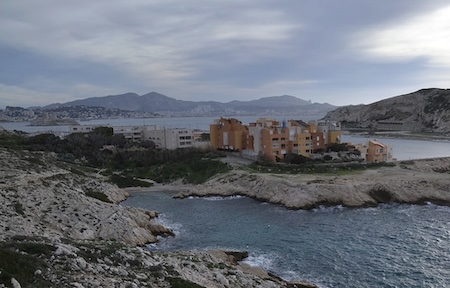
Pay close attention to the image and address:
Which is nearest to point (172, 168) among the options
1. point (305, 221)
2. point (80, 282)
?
point (305, 221)

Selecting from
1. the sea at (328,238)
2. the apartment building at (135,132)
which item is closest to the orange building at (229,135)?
the apartment building at (135,132)

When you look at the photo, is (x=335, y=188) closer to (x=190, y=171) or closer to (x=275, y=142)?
(x=275, y=142)

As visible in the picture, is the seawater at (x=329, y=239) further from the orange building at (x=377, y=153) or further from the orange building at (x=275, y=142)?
the orange building at (x=377, y=153)

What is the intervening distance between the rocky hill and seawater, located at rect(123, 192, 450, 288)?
111859 millimetres

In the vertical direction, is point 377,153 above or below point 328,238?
above

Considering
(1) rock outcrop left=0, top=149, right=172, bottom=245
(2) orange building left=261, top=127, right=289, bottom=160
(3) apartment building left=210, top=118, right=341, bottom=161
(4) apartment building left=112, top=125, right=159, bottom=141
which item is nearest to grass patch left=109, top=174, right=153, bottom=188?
(1) rock outcrop left=0, top=149, right=172, bottom=245

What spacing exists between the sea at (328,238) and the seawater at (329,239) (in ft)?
0.17

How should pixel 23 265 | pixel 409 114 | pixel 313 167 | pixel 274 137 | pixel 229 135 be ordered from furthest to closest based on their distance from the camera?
pixel 409 114, pixel 229 135, pixel 274 137, pixel 313 167, pixel 23 265

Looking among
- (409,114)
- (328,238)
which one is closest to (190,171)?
(328,238)

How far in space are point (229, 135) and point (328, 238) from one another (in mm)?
40235

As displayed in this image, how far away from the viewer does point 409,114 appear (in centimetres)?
15800

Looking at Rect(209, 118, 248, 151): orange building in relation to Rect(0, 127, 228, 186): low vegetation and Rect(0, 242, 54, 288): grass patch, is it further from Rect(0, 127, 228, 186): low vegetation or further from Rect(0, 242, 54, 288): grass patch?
Rect(0, 242, 54, 288): grass patch

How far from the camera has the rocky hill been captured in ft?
467

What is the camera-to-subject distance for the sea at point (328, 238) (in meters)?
22.9
